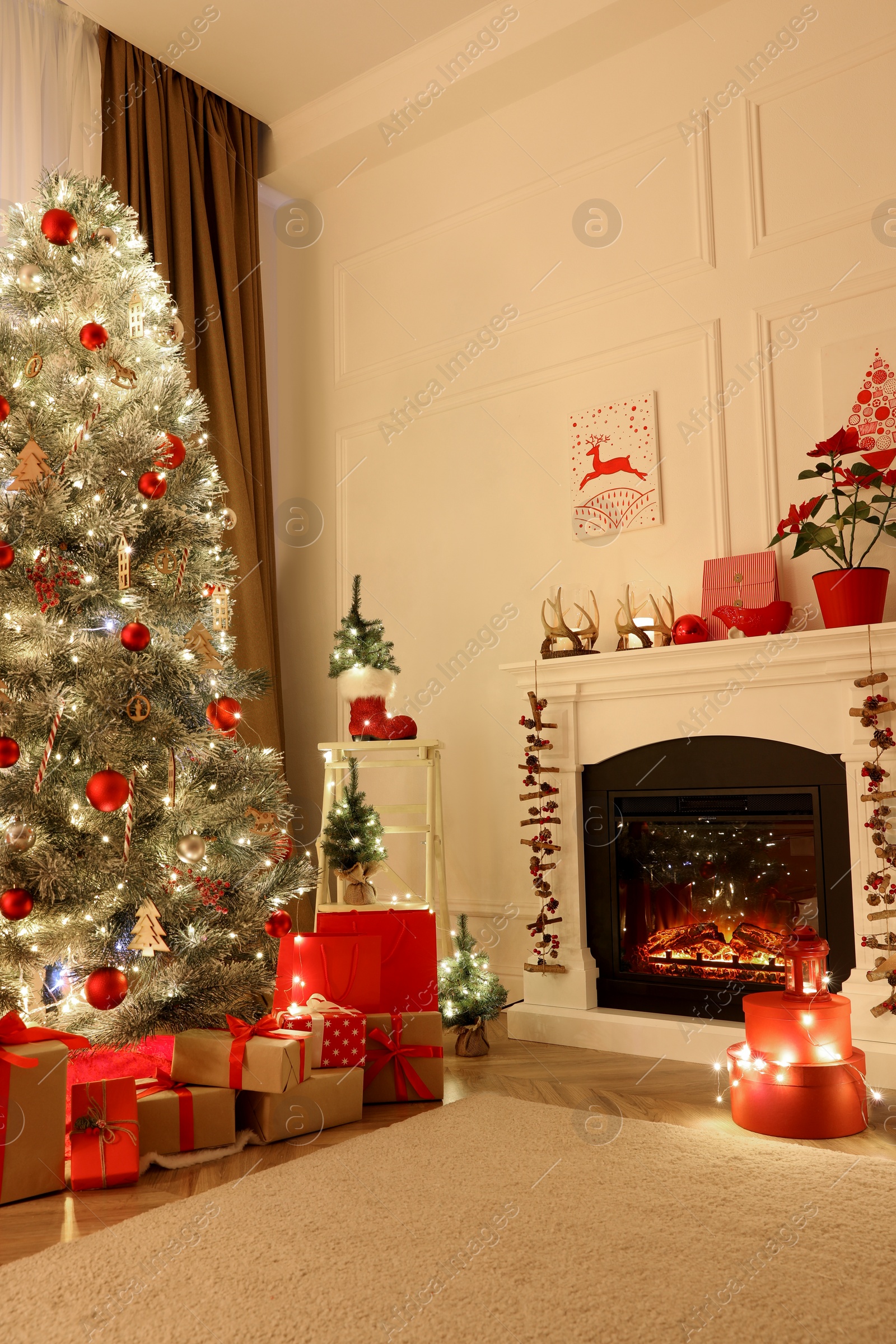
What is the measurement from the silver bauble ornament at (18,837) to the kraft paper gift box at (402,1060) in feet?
3.40

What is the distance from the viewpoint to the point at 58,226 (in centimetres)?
247

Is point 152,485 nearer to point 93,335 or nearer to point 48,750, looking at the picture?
point 93,335

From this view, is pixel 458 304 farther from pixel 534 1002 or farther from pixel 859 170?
pixel 534 1002

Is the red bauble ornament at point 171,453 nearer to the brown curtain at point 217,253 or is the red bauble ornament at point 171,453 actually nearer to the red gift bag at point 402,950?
the red gift bag at point 402,950

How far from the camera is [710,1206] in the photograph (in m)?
1.91

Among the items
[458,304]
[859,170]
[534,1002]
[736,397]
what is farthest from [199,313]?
[534,1002]

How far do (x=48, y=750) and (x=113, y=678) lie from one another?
214 mm

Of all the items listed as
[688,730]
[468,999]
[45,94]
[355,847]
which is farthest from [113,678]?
[45,94]

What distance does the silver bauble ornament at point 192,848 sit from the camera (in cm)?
234

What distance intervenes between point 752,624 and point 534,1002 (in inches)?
57.3

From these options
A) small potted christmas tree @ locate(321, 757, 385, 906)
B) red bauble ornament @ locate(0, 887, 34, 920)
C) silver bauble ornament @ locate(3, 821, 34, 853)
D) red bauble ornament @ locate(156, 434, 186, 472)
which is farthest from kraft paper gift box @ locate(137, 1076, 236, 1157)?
red bauble ornament @ locate(156, 434, 186, 472)

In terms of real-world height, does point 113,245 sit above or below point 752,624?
above

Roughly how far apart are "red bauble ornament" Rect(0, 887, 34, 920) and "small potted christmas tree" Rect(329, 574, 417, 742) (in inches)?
69.0

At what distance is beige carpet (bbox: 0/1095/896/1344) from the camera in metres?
1.50
